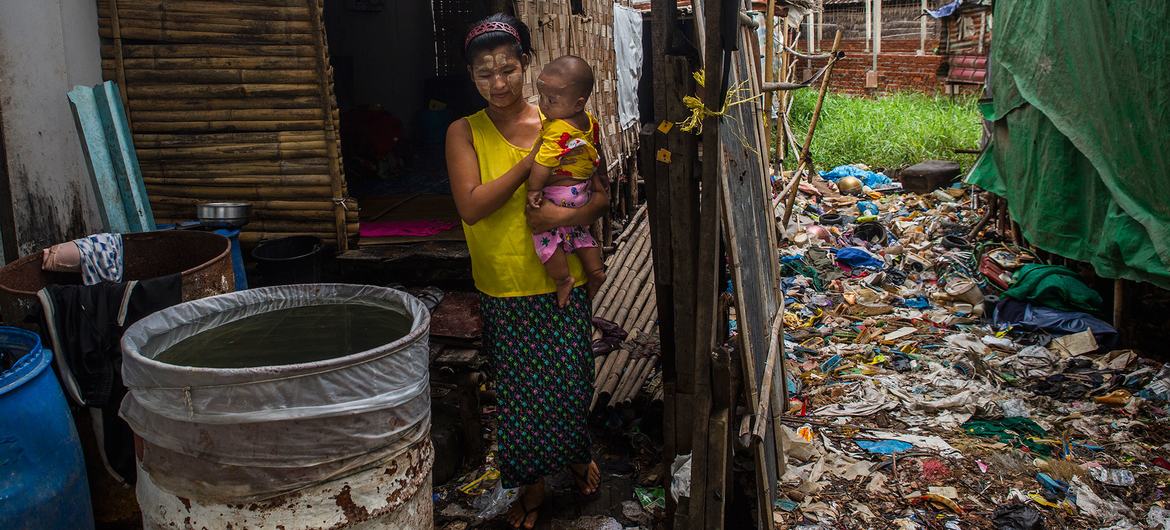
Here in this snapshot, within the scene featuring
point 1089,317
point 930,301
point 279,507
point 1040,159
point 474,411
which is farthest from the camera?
point 930,301

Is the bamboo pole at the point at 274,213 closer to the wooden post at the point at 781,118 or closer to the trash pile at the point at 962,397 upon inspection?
the trash pile at the point at 962,397

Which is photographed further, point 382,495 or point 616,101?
point 616,101

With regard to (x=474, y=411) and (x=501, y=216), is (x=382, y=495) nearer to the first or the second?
(x=501, y=216)

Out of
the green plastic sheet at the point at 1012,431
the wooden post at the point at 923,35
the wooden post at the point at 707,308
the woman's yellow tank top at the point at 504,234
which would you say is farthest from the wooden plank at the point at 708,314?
the wooden post at the point at 923,35

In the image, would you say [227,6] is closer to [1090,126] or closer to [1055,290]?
[1090,126]

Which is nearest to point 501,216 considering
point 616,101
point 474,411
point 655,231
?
point 655,231

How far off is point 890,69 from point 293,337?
16.0 meters

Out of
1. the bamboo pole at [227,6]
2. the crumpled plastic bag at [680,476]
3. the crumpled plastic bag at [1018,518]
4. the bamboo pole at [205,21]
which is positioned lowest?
the crumpled plastic bag at [1018,518]

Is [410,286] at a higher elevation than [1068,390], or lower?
higher

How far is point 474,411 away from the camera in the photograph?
3.73m

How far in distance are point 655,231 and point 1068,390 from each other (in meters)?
3.45

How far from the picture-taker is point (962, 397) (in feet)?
15.4

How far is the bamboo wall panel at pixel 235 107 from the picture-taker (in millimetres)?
4281

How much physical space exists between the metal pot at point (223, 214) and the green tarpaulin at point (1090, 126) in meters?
5.20
